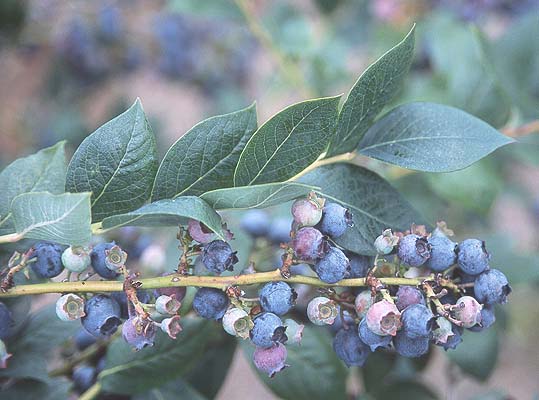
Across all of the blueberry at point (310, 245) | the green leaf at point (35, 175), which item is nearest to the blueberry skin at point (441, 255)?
the blueberry at point (310, 245)

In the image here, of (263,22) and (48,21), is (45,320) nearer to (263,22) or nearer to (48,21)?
(263,22)

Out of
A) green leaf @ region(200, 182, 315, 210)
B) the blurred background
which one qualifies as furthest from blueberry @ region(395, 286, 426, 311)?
the blurred background

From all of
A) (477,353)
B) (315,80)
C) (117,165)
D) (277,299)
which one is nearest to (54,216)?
(117,165)

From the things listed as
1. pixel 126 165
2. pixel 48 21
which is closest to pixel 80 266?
pixel 126 165

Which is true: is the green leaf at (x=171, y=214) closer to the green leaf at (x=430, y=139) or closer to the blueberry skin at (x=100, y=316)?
the blueberry skin at (x=100, y=316)

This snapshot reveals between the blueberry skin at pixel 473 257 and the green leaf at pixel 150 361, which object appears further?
the green leaf at pixel 150 361

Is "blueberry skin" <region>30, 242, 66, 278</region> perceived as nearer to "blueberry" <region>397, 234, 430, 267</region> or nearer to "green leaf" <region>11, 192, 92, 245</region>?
"green leaf" <region>11, 192, 92, 245</region>
